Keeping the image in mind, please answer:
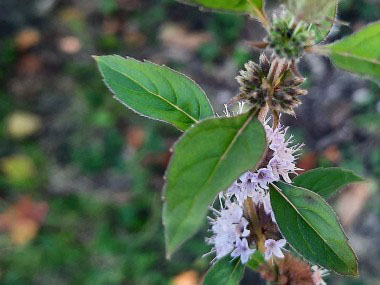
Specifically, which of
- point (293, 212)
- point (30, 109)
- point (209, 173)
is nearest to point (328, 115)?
point (30, 109)

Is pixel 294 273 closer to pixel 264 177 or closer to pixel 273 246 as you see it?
pixel 273 246

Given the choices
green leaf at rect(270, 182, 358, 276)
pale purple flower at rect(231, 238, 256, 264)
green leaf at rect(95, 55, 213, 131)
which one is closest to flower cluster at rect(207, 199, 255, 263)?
pale purple flower at rect(231, 238, 256, 264)

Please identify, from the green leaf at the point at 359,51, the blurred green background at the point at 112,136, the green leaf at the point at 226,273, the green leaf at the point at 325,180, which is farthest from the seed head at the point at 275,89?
the blurred green background at the point at 112,136

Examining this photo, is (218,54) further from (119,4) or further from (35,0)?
(35,0)

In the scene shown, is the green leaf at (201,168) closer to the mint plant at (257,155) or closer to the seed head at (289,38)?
the mint plant at (257,155)

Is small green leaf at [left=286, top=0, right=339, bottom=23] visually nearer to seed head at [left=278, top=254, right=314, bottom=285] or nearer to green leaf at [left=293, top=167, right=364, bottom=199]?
green leaf at [left=293, top=167, right=364, bottom=199]

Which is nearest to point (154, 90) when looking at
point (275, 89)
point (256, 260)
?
point (275, 89)

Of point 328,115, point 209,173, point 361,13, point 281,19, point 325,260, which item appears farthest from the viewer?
point 361,13
